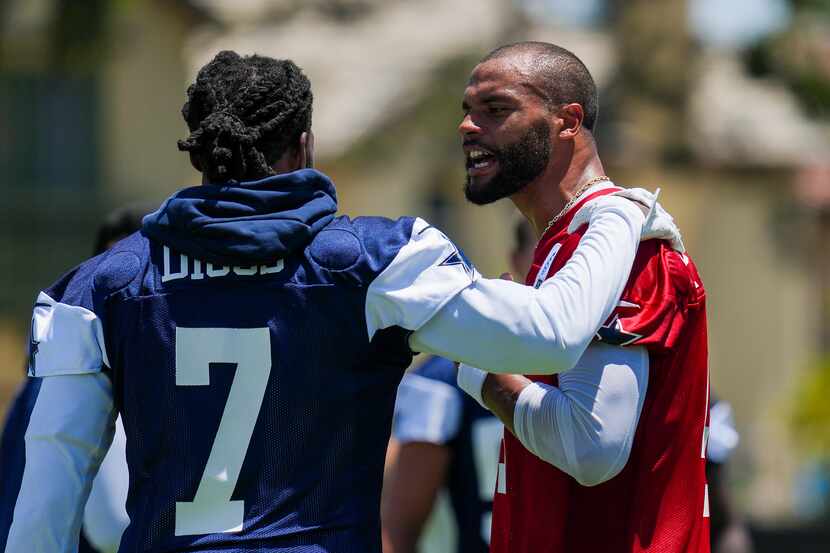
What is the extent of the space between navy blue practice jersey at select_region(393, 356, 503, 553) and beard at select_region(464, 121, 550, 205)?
3.52 feet

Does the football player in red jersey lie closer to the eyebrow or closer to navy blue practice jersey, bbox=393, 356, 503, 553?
the eyebrow

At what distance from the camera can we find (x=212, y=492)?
3086 millimetres

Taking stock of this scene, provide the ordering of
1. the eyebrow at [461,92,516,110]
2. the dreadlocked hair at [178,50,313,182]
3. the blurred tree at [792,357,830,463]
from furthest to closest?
the blurred tree at [792,357,830,463]
the eyebrow at [461,92,516,110]
the dreadlocked hair at [178,50,313,182]

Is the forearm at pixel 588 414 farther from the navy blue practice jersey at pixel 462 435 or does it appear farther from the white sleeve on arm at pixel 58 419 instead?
the navy blue practice jersey at pixel 462 435

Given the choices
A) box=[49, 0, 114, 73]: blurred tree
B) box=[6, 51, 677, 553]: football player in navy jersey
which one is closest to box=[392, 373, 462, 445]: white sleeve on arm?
box=[6, 51, 677, 553]: football player in navy jersey

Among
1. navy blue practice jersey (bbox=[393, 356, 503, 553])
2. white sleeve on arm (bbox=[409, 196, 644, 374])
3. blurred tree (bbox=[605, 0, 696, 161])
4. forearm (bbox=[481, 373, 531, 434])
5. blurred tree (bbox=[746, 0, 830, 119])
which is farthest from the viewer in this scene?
blurred tree (bbox=[605, 0, 696, 161])

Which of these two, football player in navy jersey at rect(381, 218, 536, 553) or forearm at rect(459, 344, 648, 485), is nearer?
forearm at rect(459, 344, 648, 485)

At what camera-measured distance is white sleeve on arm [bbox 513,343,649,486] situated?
321 cm

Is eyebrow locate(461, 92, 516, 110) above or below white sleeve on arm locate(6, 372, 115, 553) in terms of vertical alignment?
above

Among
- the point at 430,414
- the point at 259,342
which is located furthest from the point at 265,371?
the point at 430,414

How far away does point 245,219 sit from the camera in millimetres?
3100

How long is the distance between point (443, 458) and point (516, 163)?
125cm

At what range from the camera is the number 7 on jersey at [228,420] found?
3.08 metres

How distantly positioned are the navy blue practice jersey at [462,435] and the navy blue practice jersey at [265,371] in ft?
4.44
